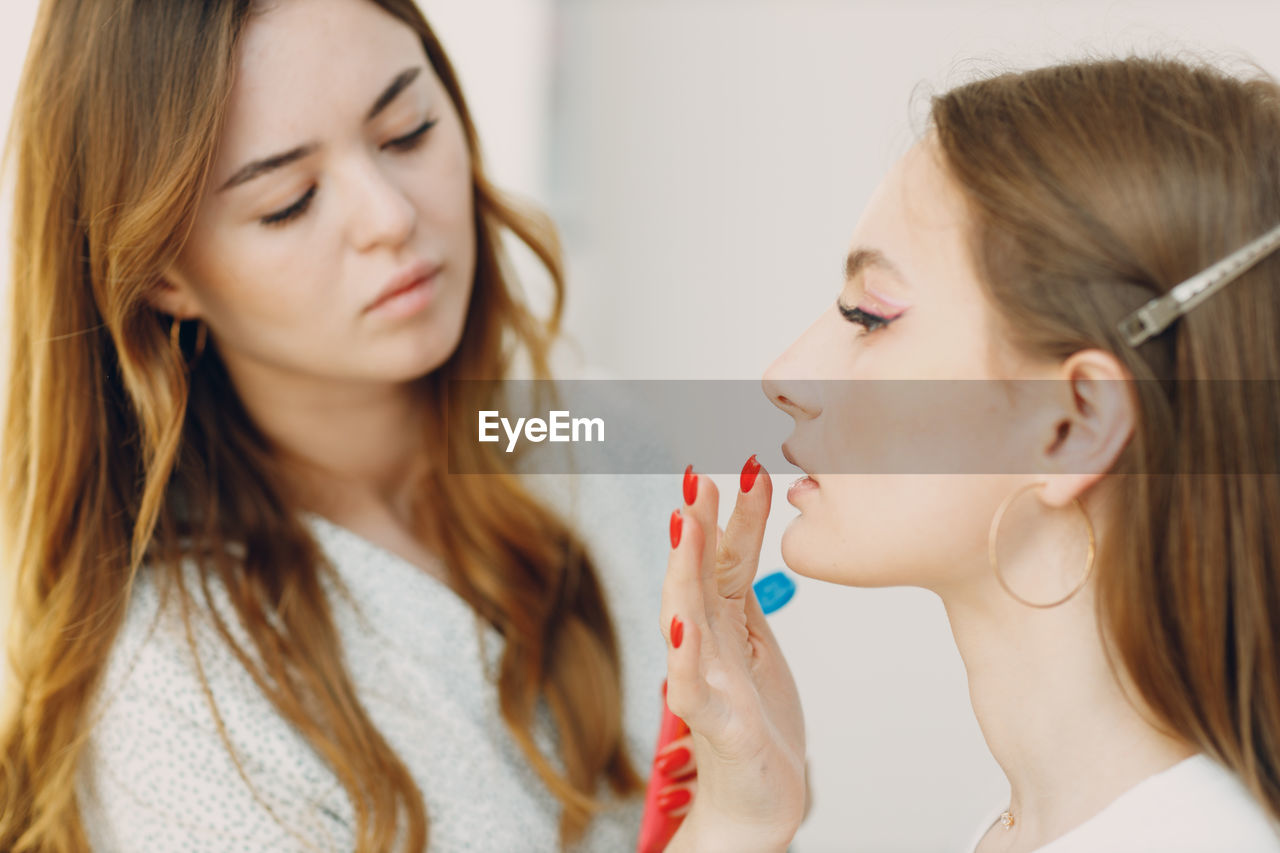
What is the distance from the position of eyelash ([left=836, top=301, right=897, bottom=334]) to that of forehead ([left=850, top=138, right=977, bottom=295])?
0.09 feet

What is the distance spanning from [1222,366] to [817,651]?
1.27 m

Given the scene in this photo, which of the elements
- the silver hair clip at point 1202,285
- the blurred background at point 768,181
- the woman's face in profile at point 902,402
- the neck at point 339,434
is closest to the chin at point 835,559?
the woman's face in profile at point 902,402

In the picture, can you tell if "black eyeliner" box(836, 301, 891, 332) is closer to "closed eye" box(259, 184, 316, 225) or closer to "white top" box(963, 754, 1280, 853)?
"white top" box(963, 754, 1280, 853)

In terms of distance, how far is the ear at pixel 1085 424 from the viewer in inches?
23.3

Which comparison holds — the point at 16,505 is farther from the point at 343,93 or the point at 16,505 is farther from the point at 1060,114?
the point at 1060,114

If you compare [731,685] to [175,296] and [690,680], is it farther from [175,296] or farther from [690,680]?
[175,296]

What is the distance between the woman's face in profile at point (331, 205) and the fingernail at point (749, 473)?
388 millimetres

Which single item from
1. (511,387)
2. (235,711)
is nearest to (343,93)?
(511,387)

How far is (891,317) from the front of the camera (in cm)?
66

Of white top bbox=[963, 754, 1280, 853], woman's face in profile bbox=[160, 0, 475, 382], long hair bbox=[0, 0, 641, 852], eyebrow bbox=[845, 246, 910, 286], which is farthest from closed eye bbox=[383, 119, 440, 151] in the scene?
white top bbox=[963, 754, 1280, 853]

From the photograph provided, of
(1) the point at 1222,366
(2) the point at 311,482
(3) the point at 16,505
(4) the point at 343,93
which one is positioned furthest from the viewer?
(2) the point at 311,482

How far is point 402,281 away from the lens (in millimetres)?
967

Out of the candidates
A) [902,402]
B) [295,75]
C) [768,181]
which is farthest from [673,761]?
[768,181]

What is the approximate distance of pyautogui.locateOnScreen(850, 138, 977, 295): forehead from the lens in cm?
64
